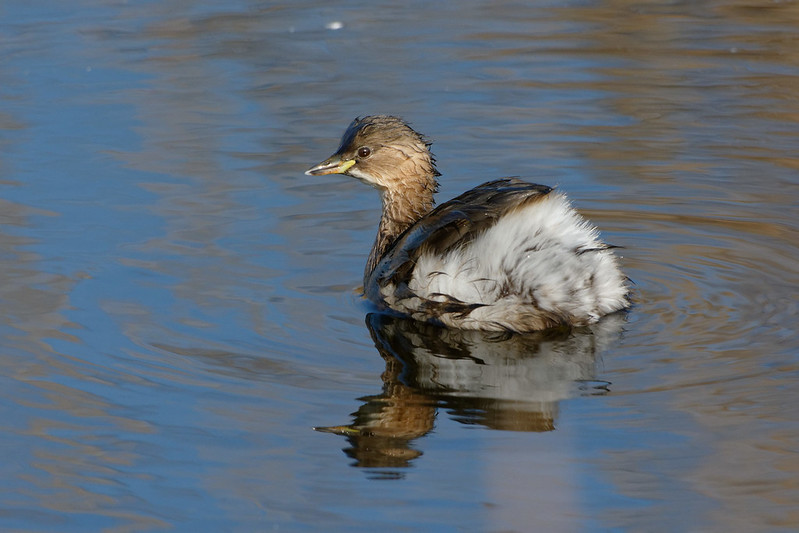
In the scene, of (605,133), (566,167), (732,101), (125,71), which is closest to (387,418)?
(566,167)

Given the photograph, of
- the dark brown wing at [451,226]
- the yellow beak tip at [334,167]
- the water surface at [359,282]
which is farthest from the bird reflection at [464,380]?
the yellow beak tip at [334,167]

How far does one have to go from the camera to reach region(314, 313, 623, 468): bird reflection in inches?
182

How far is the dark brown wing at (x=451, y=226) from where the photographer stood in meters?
5.54

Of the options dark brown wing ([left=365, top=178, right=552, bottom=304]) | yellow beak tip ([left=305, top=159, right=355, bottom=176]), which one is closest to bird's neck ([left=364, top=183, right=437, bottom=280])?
→ yellow beak tip ([left=305, top=159, right=355, bottom=176])

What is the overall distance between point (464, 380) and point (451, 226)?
0.81 metres

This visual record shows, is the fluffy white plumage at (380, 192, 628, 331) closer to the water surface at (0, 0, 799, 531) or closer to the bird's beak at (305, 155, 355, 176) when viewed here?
the water surface at (0, 0, 799, 531)

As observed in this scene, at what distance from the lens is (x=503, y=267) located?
5508mm

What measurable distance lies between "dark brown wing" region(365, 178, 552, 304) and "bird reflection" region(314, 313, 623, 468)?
0.75 ft

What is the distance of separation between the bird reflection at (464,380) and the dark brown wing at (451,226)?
0.23m

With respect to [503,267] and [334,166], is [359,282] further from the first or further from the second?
[503,267]

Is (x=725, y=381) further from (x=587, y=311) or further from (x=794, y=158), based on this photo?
(x=794, y=158)

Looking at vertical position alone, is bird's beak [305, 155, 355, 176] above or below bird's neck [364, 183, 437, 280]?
above

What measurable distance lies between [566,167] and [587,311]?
7.57 ft

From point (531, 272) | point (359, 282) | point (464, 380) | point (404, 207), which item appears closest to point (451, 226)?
point (531, 272)
